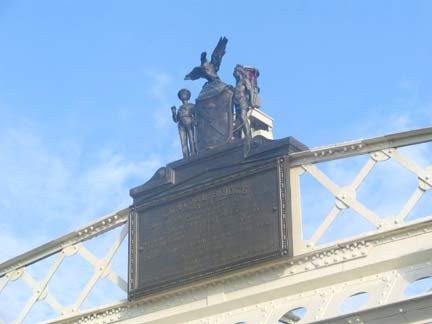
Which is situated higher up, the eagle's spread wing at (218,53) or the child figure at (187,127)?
the eagle's spread wing at (218,53)

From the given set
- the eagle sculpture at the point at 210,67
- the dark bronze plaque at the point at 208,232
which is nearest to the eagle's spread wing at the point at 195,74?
the eagle sculpture at the point at 210,67

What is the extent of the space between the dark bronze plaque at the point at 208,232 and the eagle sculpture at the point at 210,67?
9.95ft

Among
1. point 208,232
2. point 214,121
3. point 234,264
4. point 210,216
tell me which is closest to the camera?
point 234,264

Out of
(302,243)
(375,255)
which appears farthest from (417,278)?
(302,243)

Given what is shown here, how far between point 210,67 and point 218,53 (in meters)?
0.43

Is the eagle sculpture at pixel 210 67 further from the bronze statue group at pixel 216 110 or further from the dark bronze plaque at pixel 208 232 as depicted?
the dark bronze plaque at pixel 208 232

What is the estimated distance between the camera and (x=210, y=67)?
26109 mm

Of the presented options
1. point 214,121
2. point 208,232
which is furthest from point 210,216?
point 214,121

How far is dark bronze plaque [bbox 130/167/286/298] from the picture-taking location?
2319 centimetres

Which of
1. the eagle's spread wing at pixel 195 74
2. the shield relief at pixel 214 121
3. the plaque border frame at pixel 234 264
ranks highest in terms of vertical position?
the eagle's spread wing at pixel 195 74

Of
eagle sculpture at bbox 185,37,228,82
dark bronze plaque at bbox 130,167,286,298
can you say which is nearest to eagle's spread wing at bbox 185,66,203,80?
eagle sculpture at bbox 185,37,228,82

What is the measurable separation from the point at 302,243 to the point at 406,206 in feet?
7.11

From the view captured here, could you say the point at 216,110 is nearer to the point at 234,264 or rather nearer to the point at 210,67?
the point at 210,67

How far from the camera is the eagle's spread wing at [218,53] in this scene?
2617 centimetres
